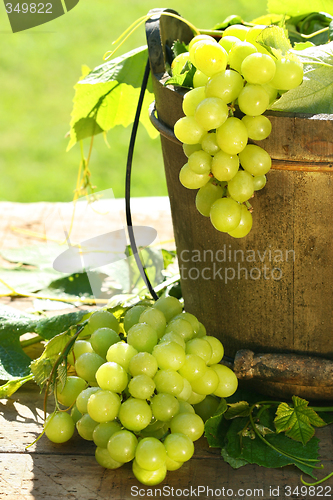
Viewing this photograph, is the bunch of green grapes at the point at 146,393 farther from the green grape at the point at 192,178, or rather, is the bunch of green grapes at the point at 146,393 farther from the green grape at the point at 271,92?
the green grape at the point at 271,92

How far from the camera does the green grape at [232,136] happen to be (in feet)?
1.76

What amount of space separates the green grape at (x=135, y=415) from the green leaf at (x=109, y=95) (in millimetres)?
501

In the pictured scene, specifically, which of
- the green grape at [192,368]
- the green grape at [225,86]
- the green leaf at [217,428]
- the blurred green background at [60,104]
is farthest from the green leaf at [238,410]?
the blurred green background at [60,104]

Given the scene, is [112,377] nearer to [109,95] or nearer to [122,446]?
[122,446]

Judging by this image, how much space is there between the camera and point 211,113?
Result: 0.53 metres

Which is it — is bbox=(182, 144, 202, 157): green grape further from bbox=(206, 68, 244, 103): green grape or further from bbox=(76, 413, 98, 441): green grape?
bbox=(76, 413, 98, 441): green grape

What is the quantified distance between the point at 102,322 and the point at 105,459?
0.62 feet

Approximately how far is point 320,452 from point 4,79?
2766 millimetres

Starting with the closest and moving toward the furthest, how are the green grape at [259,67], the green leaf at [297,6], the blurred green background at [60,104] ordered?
the green grape at [259,67]
the green leaf at [297,6]
the blurred green background at [60,104]

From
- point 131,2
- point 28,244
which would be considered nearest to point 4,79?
point 131,2

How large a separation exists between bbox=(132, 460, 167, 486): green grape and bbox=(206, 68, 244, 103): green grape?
430mm

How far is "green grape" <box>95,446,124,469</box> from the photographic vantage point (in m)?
0.62

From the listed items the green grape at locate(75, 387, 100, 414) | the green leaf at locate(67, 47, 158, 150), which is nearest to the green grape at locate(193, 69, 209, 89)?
the green leaf at locate(67, 47, 158, 150)

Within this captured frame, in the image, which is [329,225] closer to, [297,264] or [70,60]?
[297,264]
